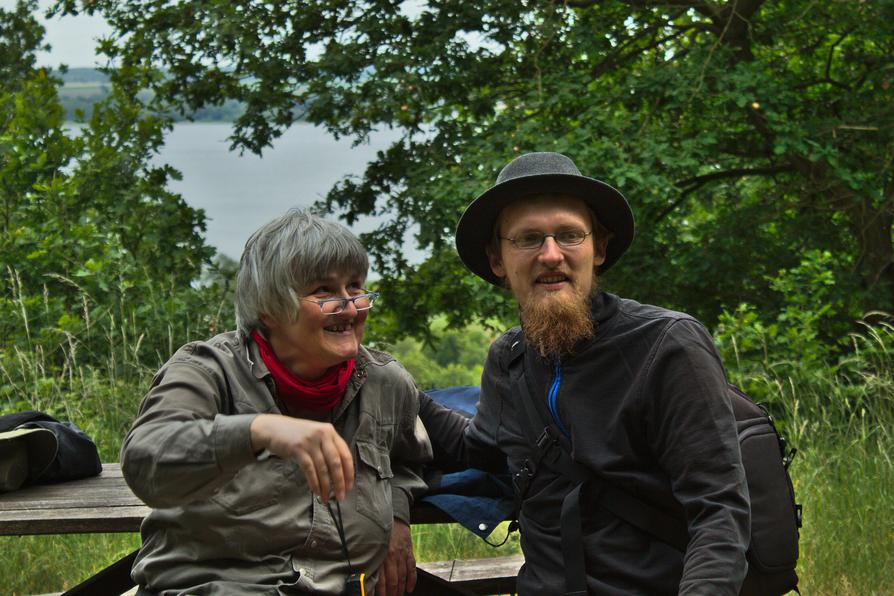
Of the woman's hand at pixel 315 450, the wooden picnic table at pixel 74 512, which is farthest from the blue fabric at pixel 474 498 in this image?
the woman's hand at pixel 315 450

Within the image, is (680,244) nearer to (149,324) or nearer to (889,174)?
(889,174)

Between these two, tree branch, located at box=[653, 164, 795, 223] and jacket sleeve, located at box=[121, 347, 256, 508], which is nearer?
jacket sleeve, located at box=[121, 347, 256, 508]

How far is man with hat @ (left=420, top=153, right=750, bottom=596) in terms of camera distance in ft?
7.50

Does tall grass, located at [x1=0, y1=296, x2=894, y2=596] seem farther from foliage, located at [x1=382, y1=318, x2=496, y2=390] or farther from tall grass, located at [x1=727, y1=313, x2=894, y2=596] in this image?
foliage, located at [x1=382, y1=318, x2=496, y2=390]

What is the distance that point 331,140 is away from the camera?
7.87 m

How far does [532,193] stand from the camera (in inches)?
106

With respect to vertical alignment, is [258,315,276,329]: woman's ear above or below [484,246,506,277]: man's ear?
below

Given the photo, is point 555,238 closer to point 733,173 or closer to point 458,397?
point 458,397

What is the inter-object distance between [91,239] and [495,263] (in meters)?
4.57

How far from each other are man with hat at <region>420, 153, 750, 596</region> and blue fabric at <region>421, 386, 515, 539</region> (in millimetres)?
212

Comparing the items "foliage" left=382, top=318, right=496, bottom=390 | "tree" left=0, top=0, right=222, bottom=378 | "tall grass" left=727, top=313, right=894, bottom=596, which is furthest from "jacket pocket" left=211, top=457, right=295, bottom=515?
"foliage" left=382, top=318, right=496, bottom=390

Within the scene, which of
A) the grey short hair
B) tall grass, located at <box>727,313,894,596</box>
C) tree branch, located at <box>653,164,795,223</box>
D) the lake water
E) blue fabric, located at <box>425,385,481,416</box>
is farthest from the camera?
tree branch, located at <box>653,164,795,223</box>

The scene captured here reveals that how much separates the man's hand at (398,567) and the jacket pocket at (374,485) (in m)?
0.08

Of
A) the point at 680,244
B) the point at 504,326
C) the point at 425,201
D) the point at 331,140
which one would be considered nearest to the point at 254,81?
the point at 331,140
